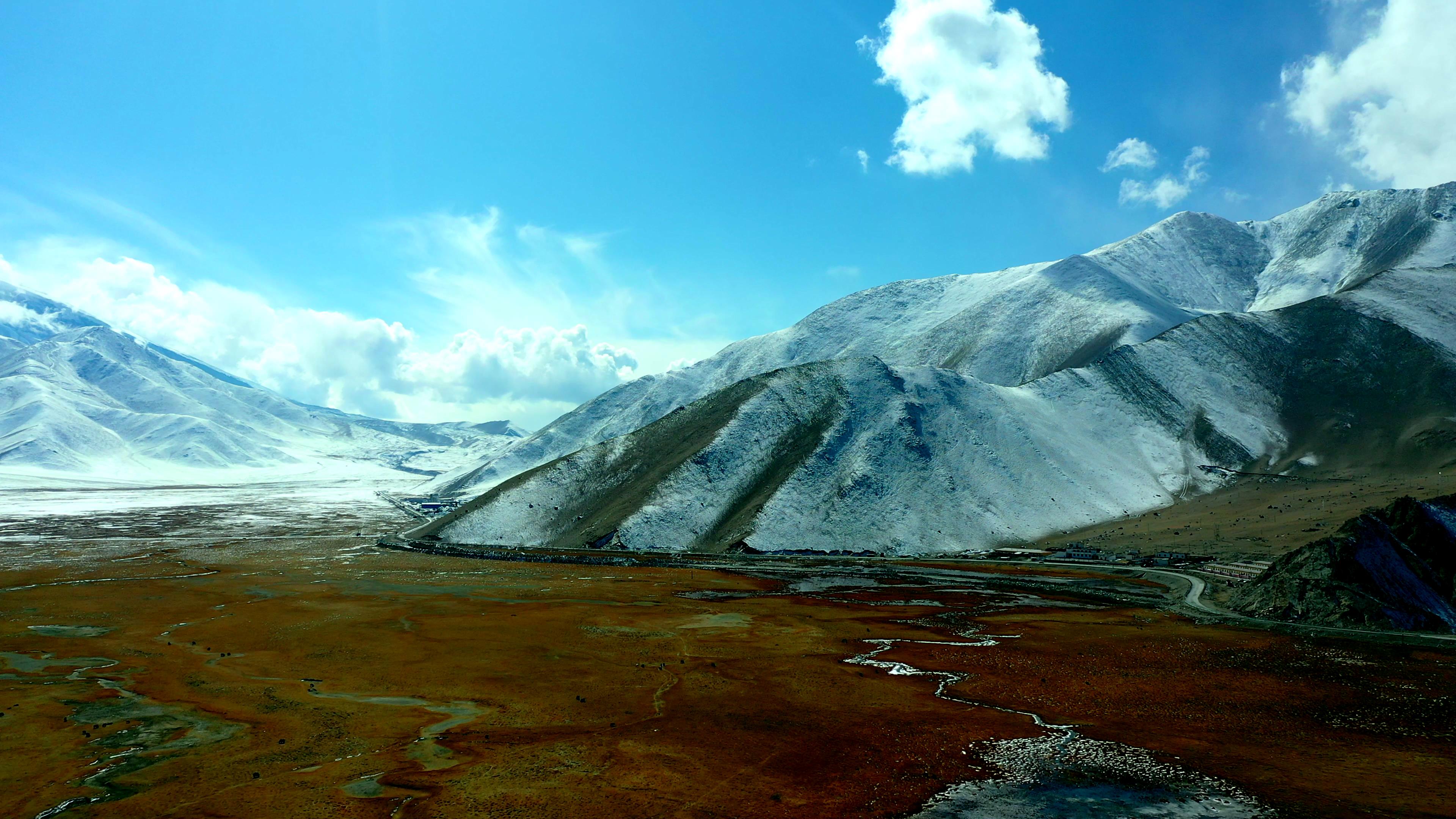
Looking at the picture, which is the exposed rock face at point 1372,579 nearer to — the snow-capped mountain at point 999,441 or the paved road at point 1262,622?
the paved road at point 1262,622

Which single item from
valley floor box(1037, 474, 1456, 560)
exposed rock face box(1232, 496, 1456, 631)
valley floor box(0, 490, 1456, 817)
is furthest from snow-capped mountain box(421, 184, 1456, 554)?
exposed rock face box(1232, 496, 1456, 631)

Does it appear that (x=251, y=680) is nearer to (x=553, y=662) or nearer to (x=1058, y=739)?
(x=553, y=662)

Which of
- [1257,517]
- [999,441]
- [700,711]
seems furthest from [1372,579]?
[999,441]

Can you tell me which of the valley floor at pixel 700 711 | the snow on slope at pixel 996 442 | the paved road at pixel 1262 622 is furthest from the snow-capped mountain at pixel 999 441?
the valley floor at pixel 700 711

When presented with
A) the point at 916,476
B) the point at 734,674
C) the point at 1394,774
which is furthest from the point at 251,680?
the point at 916,476

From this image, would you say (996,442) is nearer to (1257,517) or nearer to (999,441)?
(999,441)

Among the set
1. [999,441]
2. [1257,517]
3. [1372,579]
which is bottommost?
[1372,579]

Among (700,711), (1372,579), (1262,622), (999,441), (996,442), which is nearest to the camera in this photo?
(700,711)
